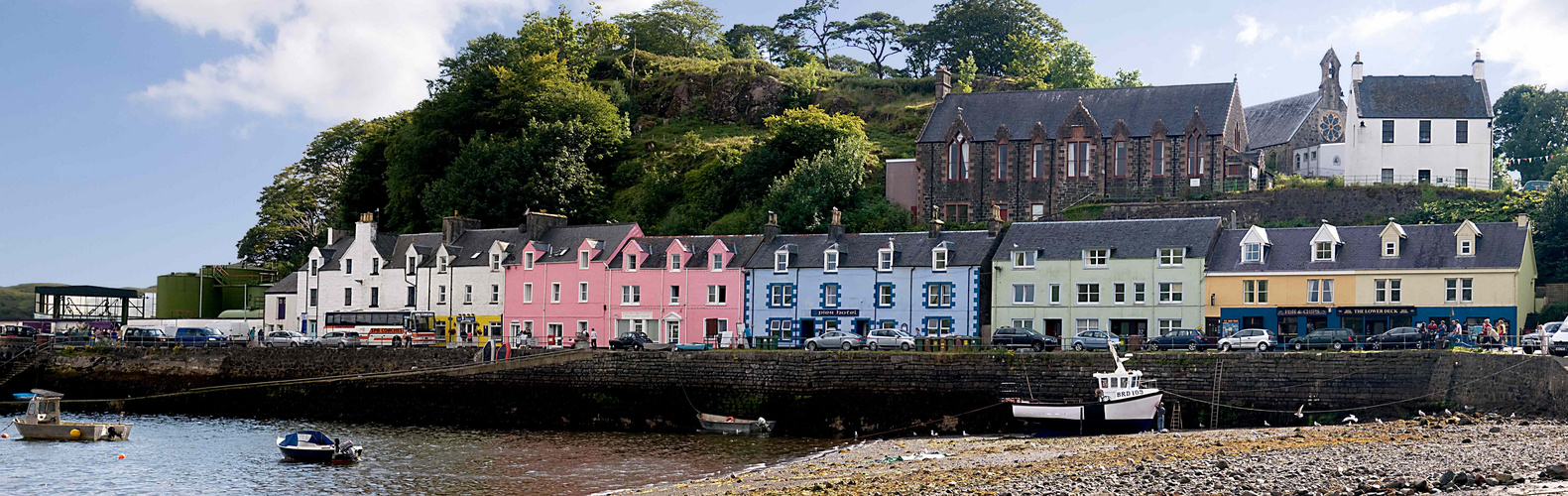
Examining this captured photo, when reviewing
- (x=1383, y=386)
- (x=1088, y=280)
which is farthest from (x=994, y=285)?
(x=1383, y=386)

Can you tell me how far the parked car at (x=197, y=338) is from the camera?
182 ft

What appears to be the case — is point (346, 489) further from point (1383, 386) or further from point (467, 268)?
point (467, 268)

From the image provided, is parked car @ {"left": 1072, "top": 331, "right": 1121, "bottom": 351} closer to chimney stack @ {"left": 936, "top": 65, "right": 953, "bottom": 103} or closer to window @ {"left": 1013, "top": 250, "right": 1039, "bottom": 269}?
window @ {"left": 1013, "top": 250, "right": 1039, "bottom": 269}

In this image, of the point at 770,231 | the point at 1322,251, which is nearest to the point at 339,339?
the point at 770,231

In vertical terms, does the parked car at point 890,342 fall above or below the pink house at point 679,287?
below

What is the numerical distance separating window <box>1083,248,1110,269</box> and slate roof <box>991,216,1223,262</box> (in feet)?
0.64

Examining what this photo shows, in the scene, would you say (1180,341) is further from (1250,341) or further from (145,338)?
(145,338)

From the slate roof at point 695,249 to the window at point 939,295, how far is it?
787cm

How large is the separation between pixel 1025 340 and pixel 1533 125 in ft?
167

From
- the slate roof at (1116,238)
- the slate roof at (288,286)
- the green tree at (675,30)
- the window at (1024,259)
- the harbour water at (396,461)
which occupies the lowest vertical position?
the harbour water at (396,461)

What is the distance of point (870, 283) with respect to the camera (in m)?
53.3

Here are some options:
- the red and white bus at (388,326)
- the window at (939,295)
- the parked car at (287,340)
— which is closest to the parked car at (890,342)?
the window at (939,295)

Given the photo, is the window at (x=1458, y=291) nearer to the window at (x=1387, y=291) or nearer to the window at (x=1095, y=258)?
the window at (x=1387, y=291)

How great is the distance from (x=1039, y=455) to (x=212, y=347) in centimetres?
3679
